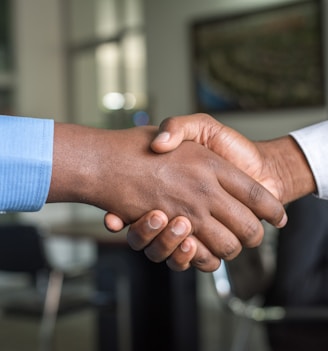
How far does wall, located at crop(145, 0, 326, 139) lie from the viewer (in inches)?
219

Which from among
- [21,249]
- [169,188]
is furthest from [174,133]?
[21,249]

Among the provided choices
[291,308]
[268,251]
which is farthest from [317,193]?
[268,251]

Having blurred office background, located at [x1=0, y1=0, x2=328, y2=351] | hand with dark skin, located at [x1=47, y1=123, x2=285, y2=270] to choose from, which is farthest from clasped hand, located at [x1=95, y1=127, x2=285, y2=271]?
blurred office background, located at [x1=0, y1=0, x2=328, y2=351]

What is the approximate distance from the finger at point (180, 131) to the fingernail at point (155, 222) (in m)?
0.16

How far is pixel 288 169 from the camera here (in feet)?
5.84

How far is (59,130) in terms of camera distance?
156 centimetres

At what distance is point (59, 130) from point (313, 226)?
55.1 inches

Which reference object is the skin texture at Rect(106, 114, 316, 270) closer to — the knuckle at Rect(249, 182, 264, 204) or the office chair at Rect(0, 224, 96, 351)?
the knuckle at Rect(249, 182, 264, 204)

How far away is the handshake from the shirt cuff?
0.02 metres

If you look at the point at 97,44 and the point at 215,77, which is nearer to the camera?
the point at 215,77

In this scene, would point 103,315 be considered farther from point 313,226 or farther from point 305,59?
point 305,59

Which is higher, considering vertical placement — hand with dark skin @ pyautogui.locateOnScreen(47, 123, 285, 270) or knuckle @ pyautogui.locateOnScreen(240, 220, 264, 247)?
hand with dark skin @ pyautogui.locateOnScreen(47, 123, 285, 270)

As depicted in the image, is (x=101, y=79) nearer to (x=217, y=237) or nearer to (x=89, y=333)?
(x=89, y=333)

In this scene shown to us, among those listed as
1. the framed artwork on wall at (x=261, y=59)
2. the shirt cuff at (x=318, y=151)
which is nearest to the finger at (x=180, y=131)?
the shirt cuff at (x=318, y=151)
